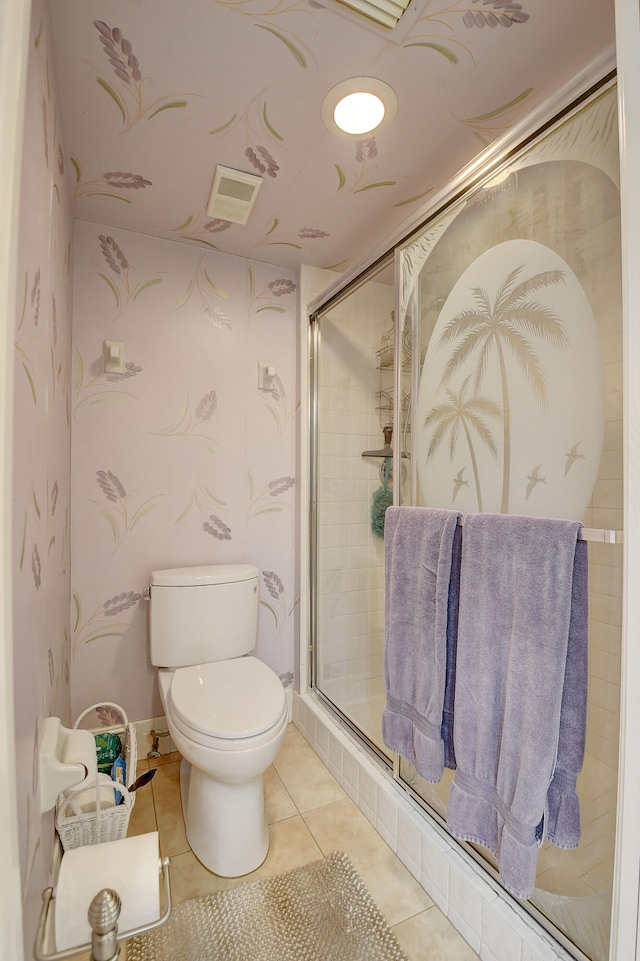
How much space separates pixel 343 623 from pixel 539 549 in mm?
1303

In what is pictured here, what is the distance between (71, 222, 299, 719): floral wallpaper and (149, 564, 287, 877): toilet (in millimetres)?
224

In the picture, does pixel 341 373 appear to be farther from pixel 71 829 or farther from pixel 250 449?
pixel 71 829

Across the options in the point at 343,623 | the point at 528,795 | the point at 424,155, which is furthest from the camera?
the point at 343,623

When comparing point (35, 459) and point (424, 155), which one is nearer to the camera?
point (35, 459)

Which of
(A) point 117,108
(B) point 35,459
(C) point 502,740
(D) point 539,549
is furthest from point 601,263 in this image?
(A) point 117,108

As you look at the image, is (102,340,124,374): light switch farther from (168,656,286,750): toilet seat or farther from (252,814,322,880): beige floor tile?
(252,814,322,880): beige floor tile

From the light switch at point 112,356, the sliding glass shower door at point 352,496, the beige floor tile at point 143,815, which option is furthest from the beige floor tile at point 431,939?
the light switch at point 112,356

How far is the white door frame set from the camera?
0.45 meters

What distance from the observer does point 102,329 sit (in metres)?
1.89

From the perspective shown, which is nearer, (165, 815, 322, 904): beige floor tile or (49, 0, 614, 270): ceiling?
(49, 0, 614, 270): ceiling

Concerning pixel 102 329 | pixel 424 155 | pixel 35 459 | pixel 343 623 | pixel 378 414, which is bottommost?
pixel 343 623

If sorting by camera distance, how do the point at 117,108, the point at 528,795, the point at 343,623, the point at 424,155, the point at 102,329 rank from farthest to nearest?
the point at 343,623 → the point at 102,329 → the point at 424,155 → the point at 117,108 → the point at 528,795

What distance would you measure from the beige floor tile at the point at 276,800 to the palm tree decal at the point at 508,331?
1.30 meters

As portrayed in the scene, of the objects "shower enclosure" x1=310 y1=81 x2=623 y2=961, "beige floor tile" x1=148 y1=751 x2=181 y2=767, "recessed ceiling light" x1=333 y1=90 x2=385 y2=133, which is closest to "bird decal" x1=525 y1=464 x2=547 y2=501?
"shower enclosure" x1=310 y1=81 x2=623 y2=961
